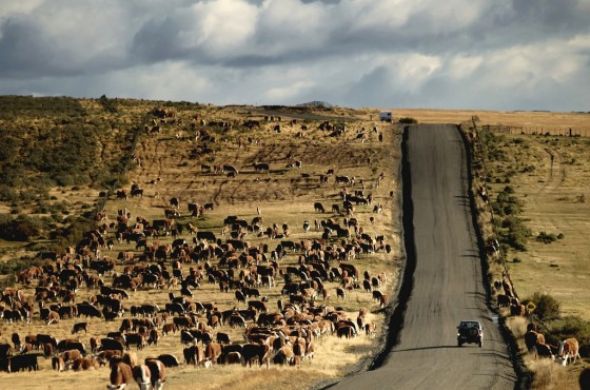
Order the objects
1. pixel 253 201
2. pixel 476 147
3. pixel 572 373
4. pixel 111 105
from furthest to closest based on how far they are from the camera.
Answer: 1. pixel 111 105
2. pixel 476 147
3. pixel 253 201
4. pixel 572 373

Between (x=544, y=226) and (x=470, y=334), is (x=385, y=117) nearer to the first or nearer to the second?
(x=544, y=226)

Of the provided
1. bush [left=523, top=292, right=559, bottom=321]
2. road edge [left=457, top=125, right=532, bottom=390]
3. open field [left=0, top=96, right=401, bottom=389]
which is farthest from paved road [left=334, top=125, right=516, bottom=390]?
bush [left=523, top=292, right=559, bottom=321]

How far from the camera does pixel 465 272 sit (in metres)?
75.5

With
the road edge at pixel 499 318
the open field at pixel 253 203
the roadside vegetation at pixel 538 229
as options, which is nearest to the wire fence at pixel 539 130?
the roadside vegetation at pixel 538 229

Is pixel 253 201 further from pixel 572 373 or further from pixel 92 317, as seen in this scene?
pixel 572 373

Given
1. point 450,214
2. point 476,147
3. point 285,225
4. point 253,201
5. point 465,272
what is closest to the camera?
point 465,272

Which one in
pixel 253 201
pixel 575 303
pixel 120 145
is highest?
pixel 120 145

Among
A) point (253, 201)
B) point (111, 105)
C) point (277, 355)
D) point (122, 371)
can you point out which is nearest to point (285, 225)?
point (253, 201)

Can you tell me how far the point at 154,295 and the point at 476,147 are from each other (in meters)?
73.1

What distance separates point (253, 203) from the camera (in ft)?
340

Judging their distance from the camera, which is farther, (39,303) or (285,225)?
(285,225)

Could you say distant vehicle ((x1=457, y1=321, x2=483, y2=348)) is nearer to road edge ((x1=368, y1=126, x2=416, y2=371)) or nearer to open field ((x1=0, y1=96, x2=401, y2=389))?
road edge ((x1=368, y1=126, x2=416, y2=371))

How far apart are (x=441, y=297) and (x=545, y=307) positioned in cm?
844

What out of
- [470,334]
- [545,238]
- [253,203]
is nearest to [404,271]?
[545,238]
